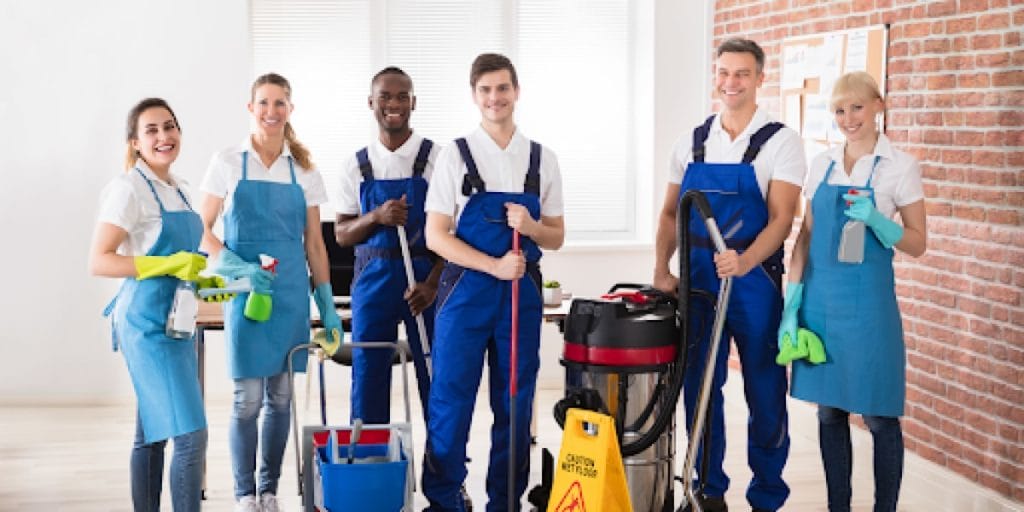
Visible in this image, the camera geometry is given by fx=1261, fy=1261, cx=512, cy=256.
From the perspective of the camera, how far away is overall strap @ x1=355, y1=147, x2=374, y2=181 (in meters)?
4.39

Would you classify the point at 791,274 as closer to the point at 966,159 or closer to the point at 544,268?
the point at 966,159

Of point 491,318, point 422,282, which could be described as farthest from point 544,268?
point 491,318

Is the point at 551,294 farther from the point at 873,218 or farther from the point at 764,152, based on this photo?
the point at 873,218

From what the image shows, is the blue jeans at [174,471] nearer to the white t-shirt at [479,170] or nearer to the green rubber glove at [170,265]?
the green rubber glove at [170,265]

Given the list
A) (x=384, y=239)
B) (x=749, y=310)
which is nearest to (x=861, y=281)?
(x=749, y=310)

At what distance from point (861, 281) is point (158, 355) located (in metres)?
2.10

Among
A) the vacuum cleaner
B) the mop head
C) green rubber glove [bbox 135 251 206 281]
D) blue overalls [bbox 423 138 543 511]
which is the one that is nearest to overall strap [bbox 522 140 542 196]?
blue overalls [bbox 423 138 543 511]

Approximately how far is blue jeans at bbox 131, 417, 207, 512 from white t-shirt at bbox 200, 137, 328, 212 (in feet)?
2.66

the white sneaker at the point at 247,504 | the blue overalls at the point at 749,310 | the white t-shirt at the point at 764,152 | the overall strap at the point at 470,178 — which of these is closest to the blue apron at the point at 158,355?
the white sneaker at the point at 247,504

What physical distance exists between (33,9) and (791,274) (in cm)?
405

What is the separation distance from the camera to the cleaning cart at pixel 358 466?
12.1ft

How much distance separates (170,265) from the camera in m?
3.56

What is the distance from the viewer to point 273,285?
13.4ft

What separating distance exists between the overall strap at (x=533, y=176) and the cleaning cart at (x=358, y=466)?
674 mm
